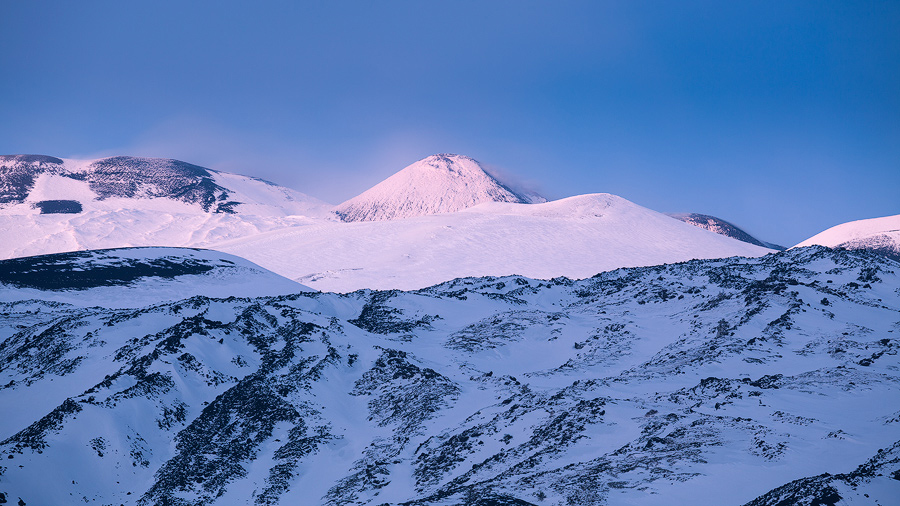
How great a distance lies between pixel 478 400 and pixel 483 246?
76820 millimetres

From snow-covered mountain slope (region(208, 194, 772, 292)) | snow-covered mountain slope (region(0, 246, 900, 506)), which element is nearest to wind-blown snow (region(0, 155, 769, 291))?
snow-covered mountain slope (region(208, 194, 772, 292))

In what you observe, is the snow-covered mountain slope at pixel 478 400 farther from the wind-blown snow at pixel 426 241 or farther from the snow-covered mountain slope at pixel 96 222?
the snow-covered mountain slope at pixel 96 222

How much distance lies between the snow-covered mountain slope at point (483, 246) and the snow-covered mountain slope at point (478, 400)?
4235 cm

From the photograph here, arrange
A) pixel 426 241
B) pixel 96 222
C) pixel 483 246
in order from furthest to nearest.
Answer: pixel 96 222 < pixel 426 241 < pixel 483 246

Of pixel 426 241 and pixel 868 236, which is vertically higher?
pixel 868 236

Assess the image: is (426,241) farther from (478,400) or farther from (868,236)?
(868,236)

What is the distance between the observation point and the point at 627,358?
36.0 meters

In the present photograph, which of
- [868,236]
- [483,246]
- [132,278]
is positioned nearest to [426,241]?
[483,246]

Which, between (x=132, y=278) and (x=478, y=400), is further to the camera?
(x=132, y=278)

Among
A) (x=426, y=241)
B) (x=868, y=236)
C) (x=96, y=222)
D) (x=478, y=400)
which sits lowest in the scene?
(x=478, y=400)

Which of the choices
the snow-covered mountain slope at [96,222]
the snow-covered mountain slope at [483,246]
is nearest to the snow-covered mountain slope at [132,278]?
the snow-covered mountain slope at [483,246]

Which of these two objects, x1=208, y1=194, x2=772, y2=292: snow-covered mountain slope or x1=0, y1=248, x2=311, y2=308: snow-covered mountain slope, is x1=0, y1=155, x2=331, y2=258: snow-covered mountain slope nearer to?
x1=208, y1=194, x2=772, y2=292: snow-covered mountain slope

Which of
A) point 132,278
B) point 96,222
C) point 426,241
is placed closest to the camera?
point 132,278

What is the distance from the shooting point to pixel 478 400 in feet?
100.0
